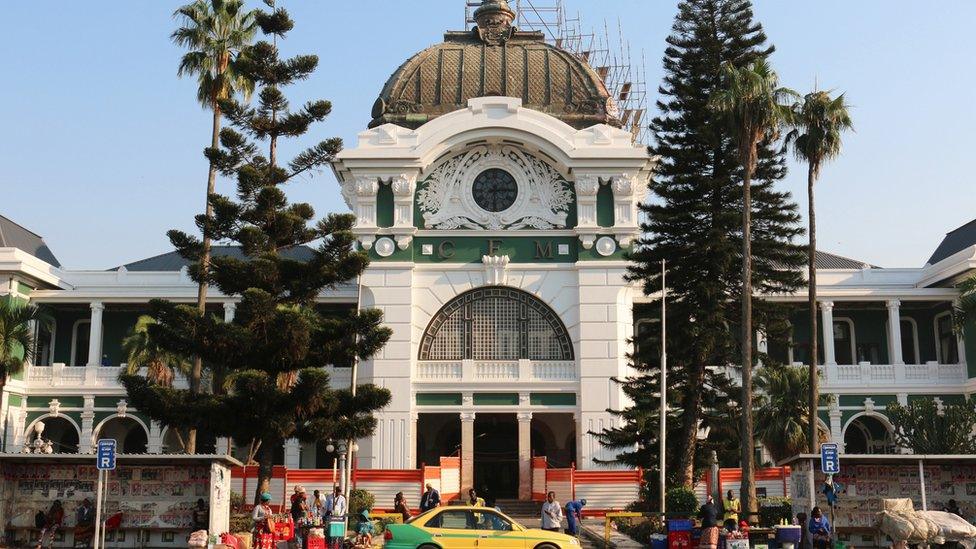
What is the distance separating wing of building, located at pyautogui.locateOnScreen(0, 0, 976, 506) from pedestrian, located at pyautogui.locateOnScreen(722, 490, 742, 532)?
264 inches

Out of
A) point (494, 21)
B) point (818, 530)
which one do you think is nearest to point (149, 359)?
point (494, 21)

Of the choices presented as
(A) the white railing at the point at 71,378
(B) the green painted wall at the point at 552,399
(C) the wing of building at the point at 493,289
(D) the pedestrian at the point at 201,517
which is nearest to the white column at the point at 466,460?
(C) the wing of building at the point at 493,289

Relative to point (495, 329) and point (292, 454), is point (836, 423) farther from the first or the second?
point (292, 454)

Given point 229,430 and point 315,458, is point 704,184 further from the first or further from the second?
point 315,458

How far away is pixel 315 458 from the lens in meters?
45.4

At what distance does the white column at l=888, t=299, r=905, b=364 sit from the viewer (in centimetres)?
4425

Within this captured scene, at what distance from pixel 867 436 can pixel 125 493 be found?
99.1 feet

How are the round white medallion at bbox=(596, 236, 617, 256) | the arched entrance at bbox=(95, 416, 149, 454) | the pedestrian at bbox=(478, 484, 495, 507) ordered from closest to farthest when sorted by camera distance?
the pedestrian at bbox=(478, 484, 495, 507)
the round white medallion at bbox=(596, 236, 617, 256)
the arched entrance at bbox=(95, 416, 149, 454)

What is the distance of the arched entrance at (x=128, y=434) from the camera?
46531mm

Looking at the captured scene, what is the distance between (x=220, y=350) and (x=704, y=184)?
47.7 ft

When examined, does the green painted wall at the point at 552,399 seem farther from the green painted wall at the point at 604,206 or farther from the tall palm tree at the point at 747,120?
the tall palm tree at the point at 747,120

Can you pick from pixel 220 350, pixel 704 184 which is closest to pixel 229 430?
pixel 220 350

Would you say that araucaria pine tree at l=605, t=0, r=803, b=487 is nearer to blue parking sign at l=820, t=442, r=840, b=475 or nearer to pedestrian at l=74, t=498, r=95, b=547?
blue parking sign at l=820, t=442, r=840, b=475

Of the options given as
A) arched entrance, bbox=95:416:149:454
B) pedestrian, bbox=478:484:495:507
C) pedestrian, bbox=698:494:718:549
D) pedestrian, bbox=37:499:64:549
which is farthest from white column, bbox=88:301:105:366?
pedestrian, bbox=698:494:718:549
